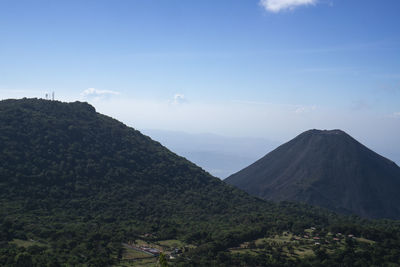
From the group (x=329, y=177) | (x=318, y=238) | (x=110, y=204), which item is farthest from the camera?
(x=329, y=177)

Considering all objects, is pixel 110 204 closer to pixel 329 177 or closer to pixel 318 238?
pixel 318 238

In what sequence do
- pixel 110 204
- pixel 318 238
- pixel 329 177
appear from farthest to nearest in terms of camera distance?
pixel 329 177, pixel 110 204, pixel 318 238

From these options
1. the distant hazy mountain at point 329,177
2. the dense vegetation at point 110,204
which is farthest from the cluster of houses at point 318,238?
the distant hazy mountain at point 329,177

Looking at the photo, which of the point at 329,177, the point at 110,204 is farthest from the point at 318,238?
the point at 329,177

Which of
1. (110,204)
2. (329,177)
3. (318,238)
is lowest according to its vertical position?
(318,238)

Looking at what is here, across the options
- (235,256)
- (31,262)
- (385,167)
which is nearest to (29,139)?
(31,262)

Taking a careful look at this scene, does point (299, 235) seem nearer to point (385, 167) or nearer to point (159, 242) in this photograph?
point (159, 242)

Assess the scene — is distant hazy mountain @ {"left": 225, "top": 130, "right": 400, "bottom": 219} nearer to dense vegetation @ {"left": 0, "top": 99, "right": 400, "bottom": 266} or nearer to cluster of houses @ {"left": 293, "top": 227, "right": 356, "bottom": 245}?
dense vegetation @ {"left": 0, "top": 99, "right": 400, "bottom": 266}
